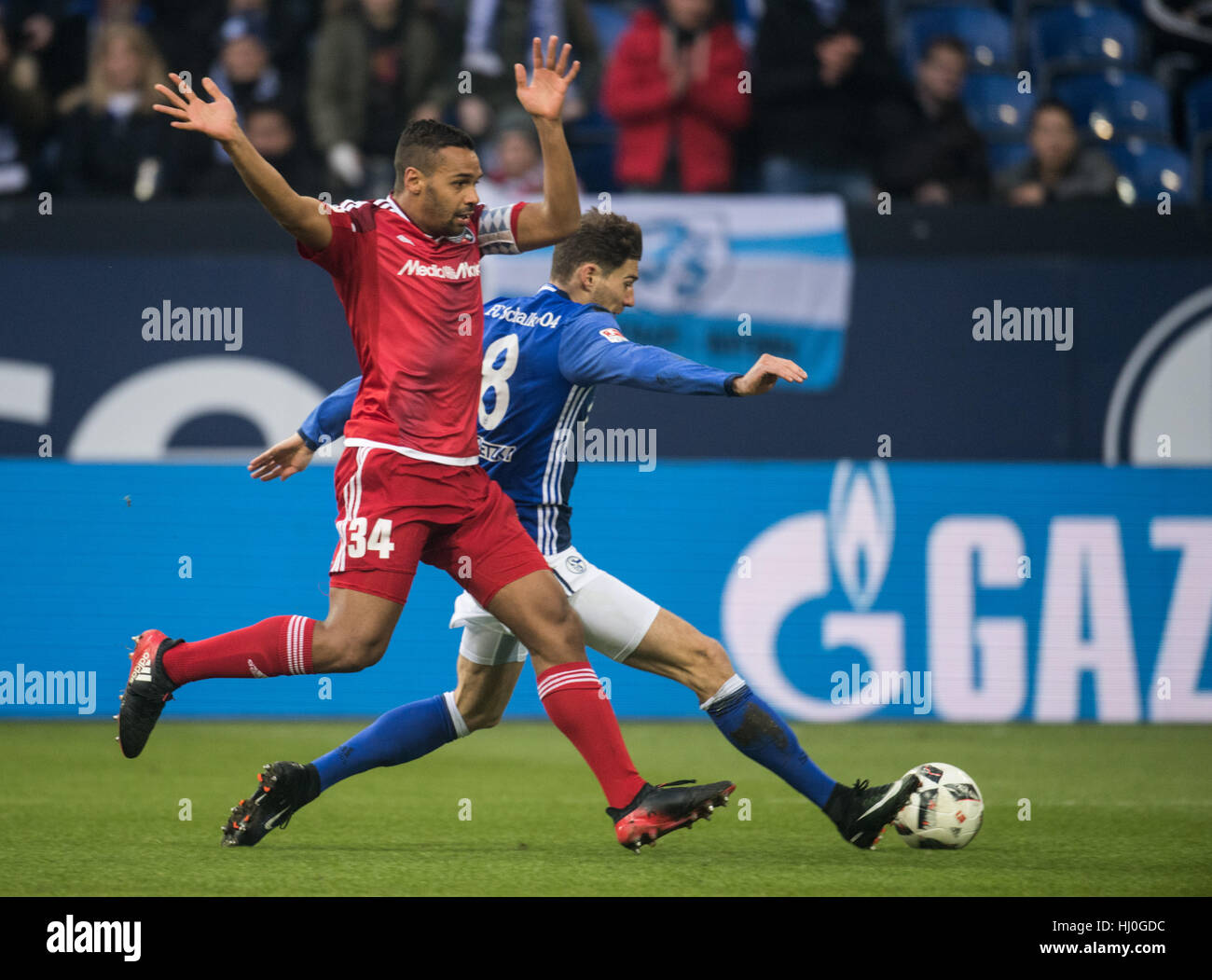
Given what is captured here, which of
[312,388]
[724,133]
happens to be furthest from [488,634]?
[724,133]

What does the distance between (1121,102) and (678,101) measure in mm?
3319

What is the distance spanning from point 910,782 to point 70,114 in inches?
312

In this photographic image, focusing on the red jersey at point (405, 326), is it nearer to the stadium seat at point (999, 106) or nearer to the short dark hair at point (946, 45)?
the short dark hair at point (946, 45)

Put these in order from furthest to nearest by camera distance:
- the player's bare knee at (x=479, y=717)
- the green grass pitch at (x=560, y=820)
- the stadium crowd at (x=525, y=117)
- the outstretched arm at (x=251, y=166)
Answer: the stadium crowd at (x=525, y=117)
the player's bare knee at (x=479, y=717)
the green grass pitch at (x=560, y=820)
the outstretched arm at (x=251, y=166)

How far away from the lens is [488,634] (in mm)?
5574

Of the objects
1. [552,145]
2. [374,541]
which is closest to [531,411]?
[374,541]

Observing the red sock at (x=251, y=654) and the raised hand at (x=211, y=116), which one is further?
Answer: the red sock at (x=251, y=654)

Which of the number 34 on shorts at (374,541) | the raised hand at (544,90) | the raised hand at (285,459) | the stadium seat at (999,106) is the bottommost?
the number 34 on shorts at (374,541)

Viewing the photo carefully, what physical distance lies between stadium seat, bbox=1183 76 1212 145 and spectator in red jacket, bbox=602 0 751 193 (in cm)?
347

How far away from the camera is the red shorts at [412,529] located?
16.1ft

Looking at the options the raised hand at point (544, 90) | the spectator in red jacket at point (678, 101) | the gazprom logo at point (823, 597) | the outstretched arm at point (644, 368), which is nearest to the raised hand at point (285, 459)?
the outstretched arm at point (644, 368)

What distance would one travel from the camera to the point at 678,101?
36.2 ft

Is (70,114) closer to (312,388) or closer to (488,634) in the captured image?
(312,388)

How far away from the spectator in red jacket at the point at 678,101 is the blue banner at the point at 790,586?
7.95 feet
